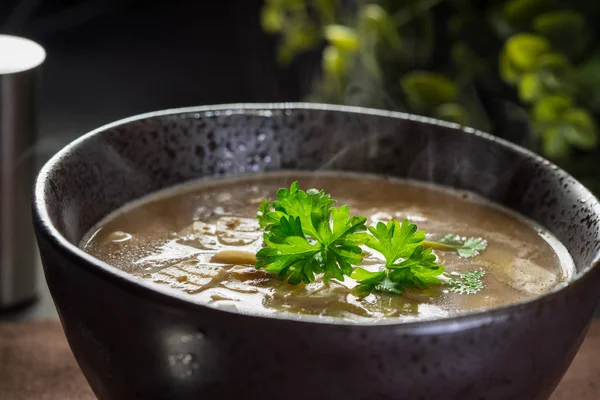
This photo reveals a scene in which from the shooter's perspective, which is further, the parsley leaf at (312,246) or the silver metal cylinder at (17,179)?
the silver metal cylinder at (17,179)

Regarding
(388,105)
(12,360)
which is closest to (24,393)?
(12,360)

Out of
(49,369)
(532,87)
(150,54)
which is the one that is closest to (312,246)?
(49,369)

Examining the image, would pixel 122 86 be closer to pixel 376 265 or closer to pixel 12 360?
pixel 12 360

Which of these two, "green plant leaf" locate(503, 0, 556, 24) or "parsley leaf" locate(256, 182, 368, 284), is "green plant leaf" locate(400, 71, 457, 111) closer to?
"green plant leaf" locate(503, 0, 556, 24)

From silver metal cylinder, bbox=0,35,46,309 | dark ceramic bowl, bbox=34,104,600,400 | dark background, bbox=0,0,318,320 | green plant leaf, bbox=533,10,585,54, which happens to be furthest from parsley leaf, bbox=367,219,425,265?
dark background, bbox=0,0,318,320

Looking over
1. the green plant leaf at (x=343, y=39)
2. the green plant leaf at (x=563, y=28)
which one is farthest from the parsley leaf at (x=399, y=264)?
the green plant leaf at (x=343, y=39)

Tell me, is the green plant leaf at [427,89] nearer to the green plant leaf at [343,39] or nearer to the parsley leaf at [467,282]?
the green plant leaf at [343,39]
